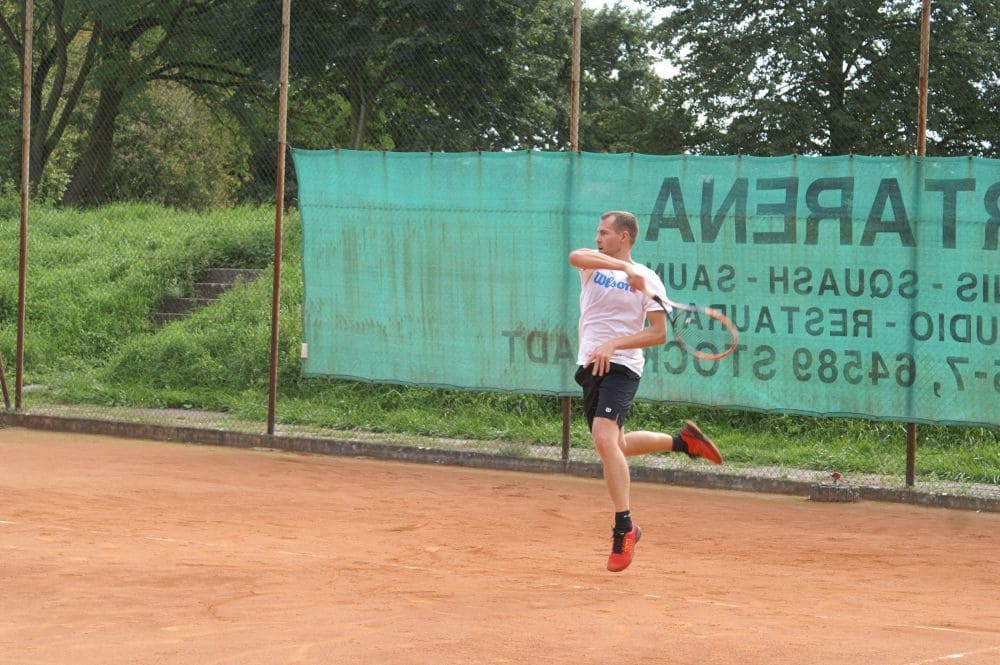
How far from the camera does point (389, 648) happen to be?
15.9 ft

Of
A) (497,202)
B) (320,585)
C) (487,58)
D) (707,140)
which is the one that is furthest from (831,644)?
(707,140)

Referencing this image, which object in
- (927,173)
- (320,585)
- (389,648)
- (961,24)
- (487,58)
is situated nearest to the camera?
(389,648)

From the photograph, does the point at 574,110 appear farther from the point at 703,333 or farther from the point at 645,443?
the point at 645,443

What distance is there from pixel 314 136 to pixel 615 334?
298 inches

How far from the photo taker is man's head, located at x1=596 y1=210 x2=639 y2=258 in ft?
21.9

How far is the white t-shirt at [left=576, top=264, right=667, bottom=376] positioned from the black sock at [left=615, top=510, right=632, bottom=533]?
2.45 ft

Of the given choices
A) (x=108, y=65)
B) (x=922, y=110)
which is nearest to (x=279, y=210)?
(x=922, y=110)

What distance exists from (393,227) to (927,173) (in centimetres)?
403

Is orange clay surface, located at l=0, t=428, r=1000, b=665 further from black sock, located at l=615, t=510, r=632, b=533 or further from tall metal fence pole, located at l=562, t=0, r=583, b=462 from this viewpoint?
tall metal fence pole, located at l=562, t=0, r=583, b=462

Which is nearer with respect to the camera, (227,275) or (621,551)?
(621,551)

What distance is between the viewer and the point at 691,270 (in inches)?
383

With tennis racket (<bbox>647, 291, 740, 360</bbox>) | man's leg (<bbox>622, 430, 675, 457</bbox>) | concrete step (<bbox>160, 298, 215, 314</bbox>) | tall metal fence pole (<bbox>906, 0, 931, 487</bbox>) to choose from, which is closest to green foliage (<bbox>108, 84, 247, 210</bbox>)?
concrete step (<bbox>160, 298, 215, 314</bbox>)

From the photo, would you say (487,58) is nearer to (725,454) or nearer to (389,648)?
(725,454)

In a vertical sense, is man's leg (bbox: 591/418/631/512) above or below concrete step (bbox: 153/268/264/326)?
below
